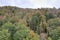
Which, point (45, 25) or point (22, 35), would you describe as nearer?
point (22, 35)

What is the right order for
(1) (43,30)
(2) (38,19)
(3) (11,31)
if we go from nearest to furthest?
1. (3) (11,31)
2. (1) (43,30)
3. (2) (38,19)

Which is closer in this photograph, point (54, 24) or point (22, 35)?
point (22, 35)

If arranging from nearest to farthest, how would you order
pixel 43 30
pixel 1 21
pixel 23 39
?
1. pixel 23 39
2. pixel 1 21
3. pixel 43 30

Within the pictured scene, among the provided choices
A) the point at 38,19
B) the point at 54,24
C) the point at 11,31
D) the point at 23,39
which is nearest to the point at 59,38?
the point at 23,39

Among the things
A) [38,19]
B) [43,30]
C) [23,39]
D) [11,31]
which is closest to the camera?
[23,39]

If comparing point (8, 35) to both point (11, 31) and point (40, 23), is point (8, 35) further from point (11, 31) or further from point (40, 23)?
point (40, 23)

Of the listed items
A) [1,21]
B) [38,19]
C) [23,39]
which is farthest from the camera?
[38,19]

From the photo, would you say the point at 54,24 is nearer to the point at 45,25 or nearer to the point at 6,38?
→ the point at 45,25

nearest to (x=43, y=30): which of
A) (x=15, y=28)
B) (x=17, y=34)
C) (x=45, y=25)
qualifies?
(x=45, y=25)
